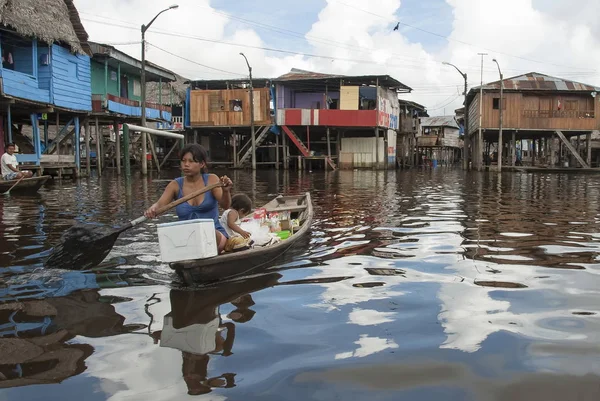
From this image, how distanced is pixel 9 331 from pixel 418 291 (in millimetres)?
3389

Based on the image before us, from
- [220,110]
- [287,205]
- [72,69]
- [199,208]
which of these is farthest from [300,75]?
[199,208]

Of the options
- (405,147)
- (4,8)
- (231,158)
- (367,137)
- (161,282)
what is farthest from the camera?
(405,147)

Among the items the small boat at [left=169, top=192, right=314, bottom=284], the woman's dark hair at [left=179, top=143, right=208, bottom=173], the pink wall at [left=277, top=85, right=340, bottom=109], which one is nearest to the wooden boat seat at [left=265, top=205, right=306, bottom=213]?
the small boat at [left=169, top=192, right=314, bottom=284]

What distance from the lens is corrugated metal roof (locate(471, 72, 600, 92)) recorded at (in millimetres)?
32031

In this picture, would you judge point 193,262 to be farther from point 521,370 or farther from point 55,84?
point 55,84

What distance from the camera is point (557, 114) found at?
32.6 meters

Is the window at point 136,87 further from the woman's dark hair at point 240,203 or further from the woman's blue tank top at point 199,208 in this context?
the woman's blue tank top at point 199,208

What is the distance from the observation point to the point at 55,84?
20.7m

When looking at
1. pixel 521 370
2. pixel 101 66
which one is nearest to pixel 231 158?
pixel 101 66

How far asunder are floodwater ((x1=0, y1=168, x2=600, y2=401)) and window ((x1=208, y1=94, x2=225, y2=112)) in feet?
98.7

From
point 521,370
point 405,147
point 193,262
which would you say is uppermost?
point 405,147

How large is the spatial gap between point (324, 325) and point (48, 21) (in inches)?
776

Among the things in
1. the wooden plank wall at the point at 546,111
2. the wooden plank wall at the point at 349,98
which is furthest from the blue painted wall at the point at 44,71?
the wooden plank wall at the point at 546,111

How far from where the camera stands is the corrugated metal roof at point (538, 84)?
32.0 metres
